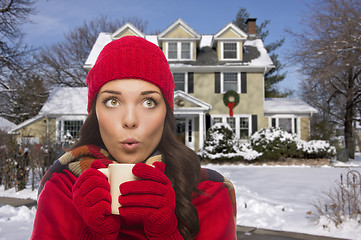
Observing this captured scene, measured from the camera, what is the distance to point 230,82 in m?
18.4

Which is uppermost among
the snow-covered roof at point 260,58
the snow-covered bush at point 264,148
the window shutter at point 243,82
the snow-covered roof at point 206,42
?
the snow-covered roof at point 206,42

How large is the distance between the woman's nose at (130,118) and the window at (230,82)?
1741cm

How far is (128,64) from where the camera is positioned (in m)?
1.25

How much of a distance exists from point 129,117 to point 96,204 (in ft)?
1.15

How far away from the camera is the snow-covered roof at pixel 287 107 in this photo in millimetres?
19156

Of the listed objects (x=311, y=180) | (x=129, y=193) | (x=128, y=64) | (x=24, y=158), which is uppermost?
(x=128, y=64)

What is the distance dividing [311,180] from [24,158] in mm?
9117

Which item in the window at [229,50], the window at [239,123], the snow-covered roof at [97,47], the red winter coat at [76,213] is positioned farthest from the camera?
the window at [229,50]

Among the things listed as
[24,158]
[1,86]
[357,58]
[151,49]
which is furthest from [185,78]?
[151,49]

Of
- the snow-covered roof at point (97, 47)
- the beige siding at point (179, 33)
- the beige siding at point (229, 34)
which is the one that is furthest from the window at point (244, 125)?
the snow-covered roof at point (97, 47)

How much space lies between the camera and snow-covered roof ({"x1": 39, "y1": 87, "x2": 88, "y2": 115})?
1852cm

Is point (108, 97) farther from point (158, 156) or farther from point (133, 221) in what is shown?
point (133, 221)

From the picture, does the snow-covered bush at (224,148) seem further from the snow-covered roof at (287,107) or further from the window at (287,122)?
the snow-covered roof at (287,107)

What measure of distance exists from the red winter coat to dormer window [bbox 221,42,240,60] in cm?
1794
